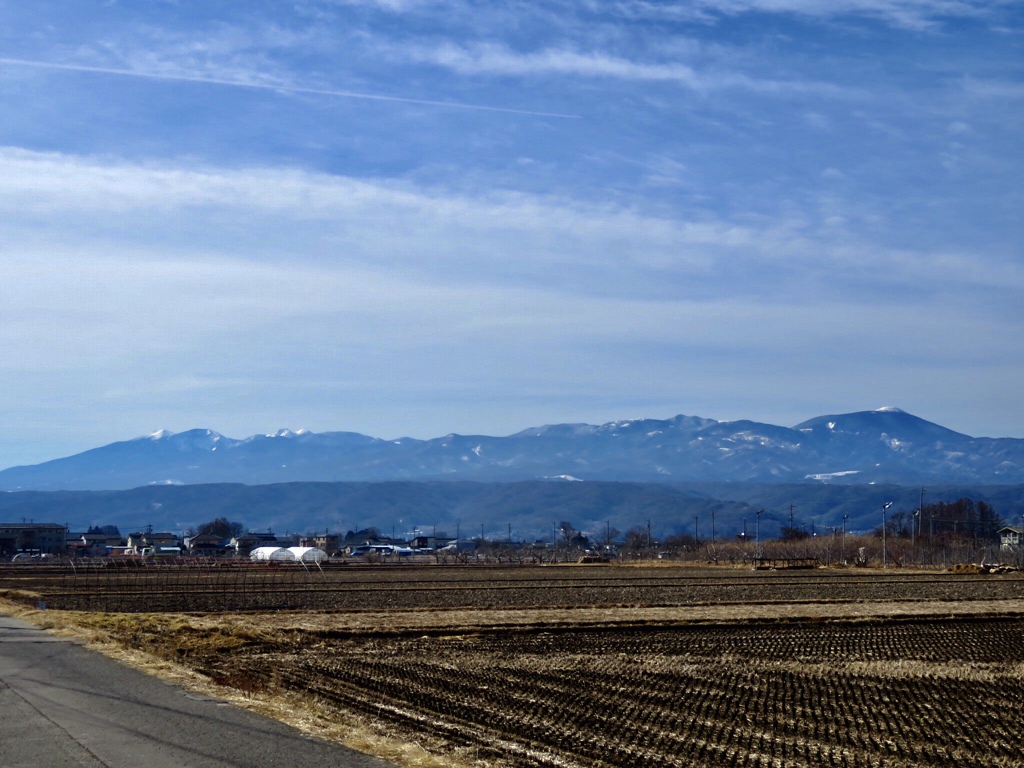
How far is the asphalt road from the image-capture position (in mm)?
11844

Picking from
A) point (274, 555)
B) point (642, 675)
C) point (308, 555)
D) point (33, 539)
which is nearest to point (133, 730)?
point (642, 675)

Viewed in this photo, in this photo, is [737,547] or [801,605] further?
[737,547]

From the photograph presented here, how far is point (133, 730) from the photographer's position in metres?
13.5

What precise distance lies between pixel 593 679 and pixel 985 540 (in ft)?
527

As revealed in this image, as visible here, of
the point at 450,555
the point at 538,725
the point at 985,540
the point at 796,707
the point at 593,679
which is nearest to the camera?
the point at 538,725

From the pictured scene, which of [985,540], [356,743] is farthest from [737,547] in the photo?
[356,743]

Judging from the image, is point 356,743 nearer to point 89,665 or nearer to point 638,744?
point 638,744

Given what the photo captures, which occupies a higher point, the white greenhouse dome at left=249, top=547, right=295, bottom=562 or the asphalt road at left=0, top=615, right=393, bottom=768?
the asphalt road at left=0, top=615, right=393, bottom=768

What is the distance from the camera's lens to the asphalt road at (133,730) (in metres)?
11.8

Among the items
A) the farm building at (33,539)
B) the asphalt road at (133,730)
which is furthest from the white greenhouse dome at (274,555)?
the asphalt road at (133,730)

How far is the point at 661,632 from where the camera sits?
34219 millimetres

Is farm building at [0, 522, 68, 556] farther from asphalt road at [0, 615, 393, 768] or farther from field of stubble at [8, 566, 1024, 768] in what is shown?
asphalt road at [0, 615, 393, 768]

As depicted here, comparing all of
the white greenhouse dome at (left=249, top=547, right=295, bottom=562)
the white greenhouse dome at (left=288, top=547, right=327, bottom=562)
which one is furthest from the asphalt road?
the white greenhouse dome at (left=249, top=547, right=295, bottom=562)

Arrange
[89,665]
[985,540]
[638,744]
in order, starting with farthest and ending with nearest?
[985,540] < [89,665] < [638,744]
